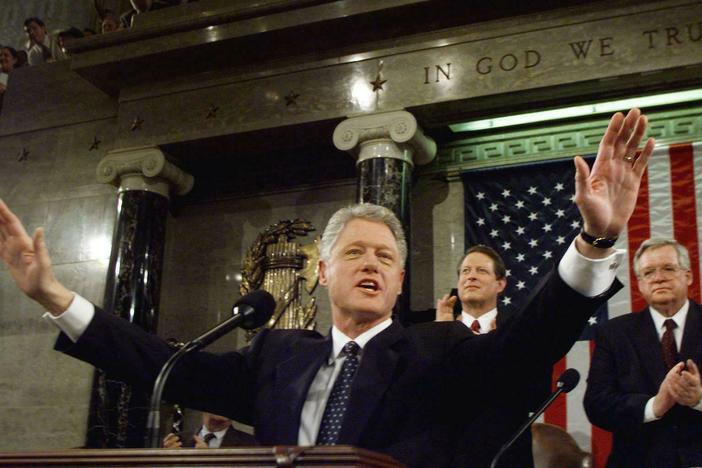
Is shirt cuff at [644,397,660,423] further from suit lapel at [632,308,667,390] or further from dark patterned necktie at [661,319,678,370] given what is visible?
dark patterned necktie at [661,319,678,370]

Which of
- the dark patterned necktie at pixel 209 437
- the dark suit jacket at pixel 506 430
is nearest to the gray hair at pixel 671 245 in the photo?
the dark suit jacket at pixel 506 430

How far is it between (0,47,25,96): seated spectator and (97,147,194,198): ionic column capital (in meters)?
2.58

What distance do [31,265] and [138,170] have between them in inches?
232

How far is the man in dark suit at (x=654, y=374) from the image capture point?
393 cm

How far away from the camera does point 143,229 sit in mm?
8000

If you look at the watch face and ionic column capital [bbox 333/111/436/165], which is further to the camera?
ionic column capital [bbox 333/111/436/165]

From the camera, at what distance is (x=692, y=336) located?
14.1 feet

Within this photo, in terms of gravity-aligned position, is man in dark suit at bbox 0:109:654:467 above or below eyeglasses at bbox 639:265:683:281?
below

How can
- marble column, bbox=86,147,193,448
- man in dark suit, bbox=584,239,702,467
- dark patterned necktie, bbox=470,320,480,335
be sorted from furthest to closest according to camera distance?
1. marble column, bbox=86,147,193,448
2. dark patterned necktie, bbox=470,320,480,335
3. man in dark suit, bbox=584,239,702,467

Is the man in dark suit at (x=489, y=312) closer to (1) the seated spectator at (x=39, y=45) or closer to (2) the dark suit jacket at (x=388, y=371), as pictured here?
(2) the dark suit jacket at (x=388, y=371)

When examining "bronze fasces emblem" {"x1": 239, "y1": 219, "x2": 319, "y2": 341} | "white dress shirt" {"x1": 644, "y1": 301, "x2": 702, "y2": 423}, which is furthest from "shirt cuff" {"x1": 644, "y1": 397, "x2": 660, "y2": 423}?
"bronze fasces emblem" {"x1": 239, "y1": 219, "x2": 319, "y2": 341}

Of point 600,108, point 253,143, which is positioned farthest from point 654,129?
point 253,143

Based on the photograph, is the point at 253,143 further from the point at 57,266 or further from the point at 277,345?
the point at 277,345

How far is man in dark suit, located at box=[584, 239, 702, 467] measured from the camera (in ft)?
12.9
